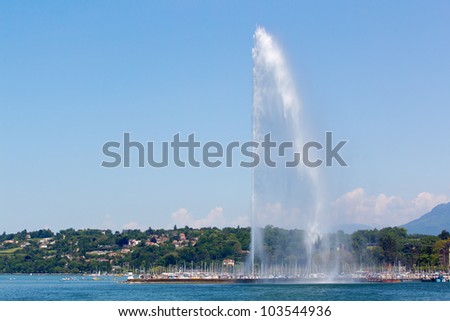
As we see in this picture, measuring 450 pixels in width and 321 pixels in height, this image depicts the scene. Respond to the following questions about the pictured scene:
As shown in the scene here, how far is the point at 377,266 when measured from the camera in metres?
131

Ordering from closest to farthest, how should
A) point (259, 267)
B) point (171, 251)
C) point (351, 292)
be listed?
point (351, 292) < point (259, 267) < point (171, 251)

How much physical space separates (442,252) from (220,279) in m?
59.5

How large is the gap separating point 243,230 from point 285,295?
111 meters

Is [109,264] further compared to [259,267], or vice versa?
[109,264]

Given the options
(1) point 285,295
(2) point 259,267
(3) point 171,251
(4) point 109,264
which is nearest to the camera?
(1) point 285,295

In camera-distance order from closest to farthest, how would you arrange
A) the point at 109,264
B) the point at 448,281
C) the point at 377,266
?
the point at 448,281 → the point at 377,266 → the point at 109,264

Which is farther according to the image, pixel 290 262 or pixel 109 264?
pixel 109 264

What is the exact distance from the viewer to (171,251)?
565 ft

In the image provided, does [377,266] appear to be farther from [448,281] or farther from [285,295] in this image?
[285,295]

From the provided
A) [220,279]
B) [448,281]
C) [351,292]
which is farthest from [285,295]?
[448,281]
